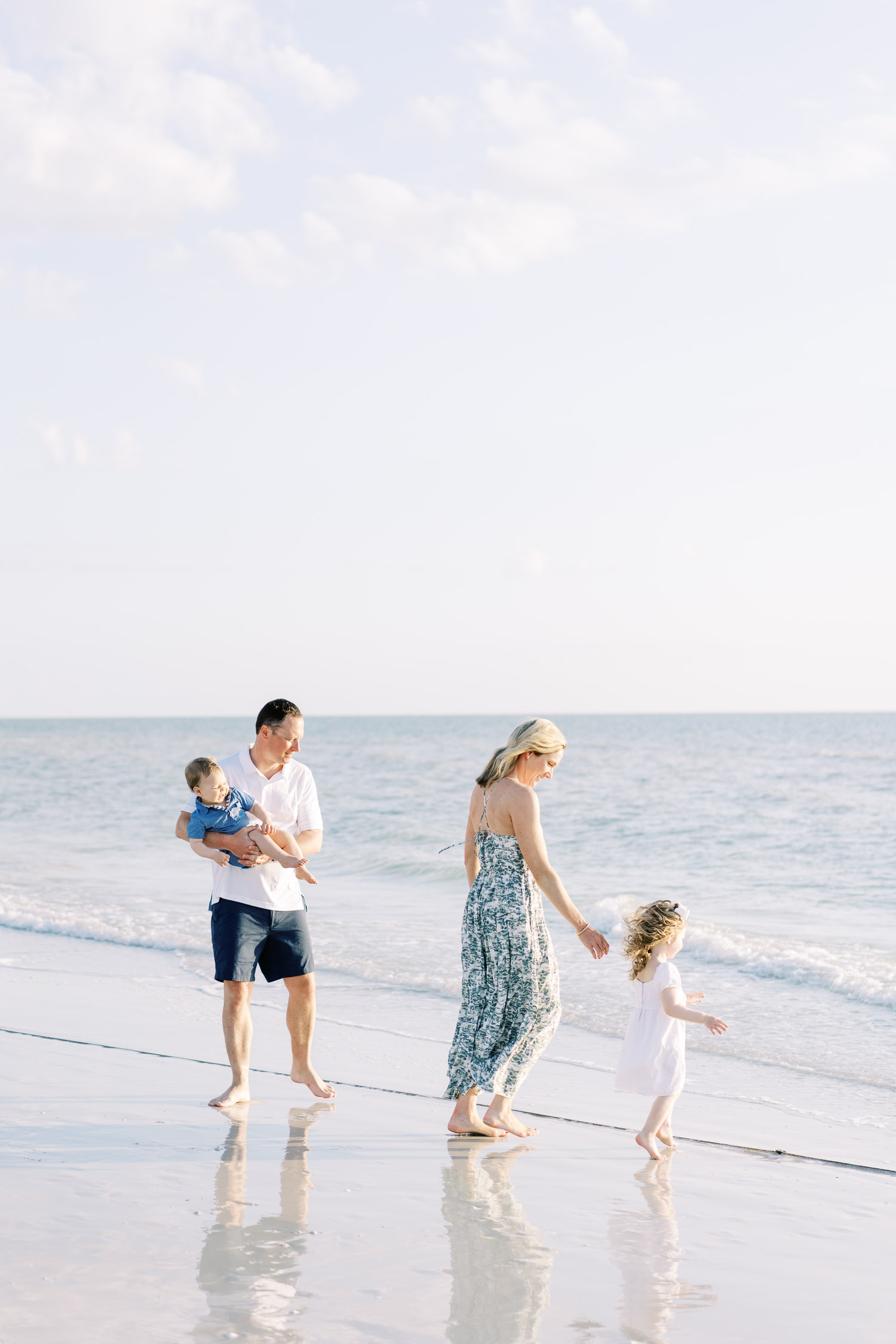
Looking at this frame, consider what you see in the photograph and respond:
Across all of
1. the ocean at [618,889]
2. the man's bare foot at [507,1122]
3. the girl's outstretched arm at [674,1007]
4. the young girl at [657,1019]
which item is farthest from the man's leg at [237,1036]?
the ocean at [618,889]

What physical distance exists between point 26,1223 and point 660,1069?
7.47 ft

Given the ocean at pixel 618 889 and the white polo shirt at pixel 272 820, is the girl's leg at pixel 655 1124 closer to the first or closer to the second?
the ocean at pixel 618 889

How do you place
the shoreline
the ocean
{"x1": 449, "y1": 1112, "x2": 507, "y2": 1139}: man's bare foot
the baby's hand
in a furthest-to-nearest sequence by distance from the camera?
1. the ocean
2. the shoreline
3. {"x1": 449, "y1": 1112, "x2": 507, "y2": 1139}: man's bare foot
4. the baby's hand

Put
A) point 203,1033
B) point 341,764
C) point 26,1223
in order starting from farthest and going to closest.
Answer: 1. point 341,764
2. point 203,1033
3. point 26,1223

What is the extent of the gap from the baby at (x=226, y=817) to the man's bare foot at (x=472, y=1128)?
1.09 meters

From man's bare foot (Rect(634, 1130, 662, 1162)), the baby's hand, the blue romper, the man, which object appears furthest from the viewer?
the man

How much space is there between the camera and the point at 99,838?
63.7 ft

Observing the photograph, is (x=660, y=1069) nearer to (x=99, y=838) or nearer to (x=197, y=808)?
(x=197, y=808)

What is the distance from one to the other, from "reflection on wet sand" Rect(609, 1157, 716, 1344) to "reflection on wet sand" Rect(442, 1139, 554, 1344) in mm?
226

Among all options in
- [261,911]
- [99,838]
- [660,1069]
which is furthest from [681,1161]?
[99,838]

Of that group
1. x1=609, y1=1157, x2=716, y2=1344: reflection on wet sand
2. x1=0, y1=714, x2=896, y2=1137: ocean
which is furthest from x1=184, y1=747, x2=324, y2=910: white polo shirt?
x1=0, y1=714, x2=896, y2=1137: ocean

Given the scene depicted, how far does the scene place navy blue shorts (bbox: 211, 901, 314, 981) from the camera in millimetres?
4836

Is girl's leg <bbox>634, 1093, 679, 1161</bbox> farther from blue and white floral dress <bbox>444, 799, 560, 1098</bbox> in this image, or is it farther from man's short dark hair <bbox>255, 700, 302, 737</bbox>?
man's short dark hair <bbox>255, 700, 302, 737</bbox>

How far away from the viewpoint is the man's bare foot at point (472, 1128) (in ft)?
15.0
